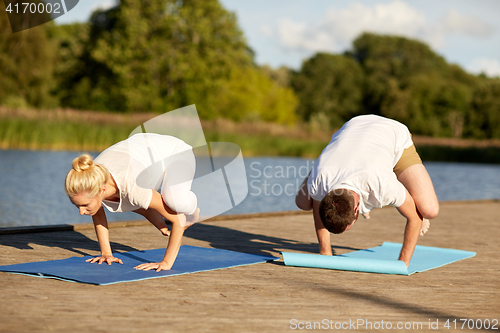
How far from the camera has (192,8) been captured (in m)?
36.9

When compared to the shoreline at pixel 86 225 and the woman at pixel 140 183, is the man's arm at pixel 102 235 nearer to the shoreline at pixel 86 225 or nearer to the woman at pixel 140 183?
the woman at pixel 140 183

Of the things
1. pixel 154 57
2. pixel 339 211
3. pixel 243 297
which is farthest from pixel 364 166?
pixel 154 57

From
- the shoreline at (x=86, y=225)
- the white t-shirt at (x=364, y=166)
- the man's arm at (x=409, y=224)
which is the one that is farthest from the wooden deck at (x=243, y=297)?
the white t-shirt at (x=364, y=166)

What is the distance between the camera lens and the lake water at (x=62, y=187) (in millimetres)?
9961

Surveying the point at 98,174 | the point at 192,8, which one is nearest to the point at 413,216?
the point at 98,174

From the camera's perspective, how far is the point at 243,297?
9.73ft

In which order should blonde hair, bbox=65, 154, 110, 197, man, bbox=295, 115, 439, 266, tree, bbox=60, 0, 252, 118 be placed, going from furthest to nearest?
tree, bbox=60, 0, 252, 118
man, bbox=295, 115, 439, 266
blonde hair, bbox=65, 154, 110, 197

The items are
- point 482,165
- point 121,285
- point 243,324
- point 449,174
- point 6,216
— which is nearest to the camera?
point 243,324

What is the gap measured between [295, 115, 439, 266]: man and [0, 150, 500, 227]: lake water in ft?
19.8

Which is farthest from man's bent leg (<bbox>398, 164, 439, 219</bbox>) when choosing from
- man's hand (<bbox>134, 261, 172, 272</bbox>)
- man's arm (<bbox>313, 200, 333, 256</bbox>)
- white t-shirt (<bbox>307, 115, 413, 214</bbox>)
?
man's hand (<bbox>134, 261, 172, 272</bbox>)

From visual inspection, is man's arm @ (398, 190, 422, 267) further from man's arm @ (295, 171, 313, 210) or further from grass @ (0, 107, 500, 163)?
grass @ (0, 107, 500, 163)

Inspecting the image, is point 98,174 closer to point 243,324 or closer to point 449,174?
point 243,324

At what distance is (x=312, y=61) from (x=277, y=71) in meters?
3.48

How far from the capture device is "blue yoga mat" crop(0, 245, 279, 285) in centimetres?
324
